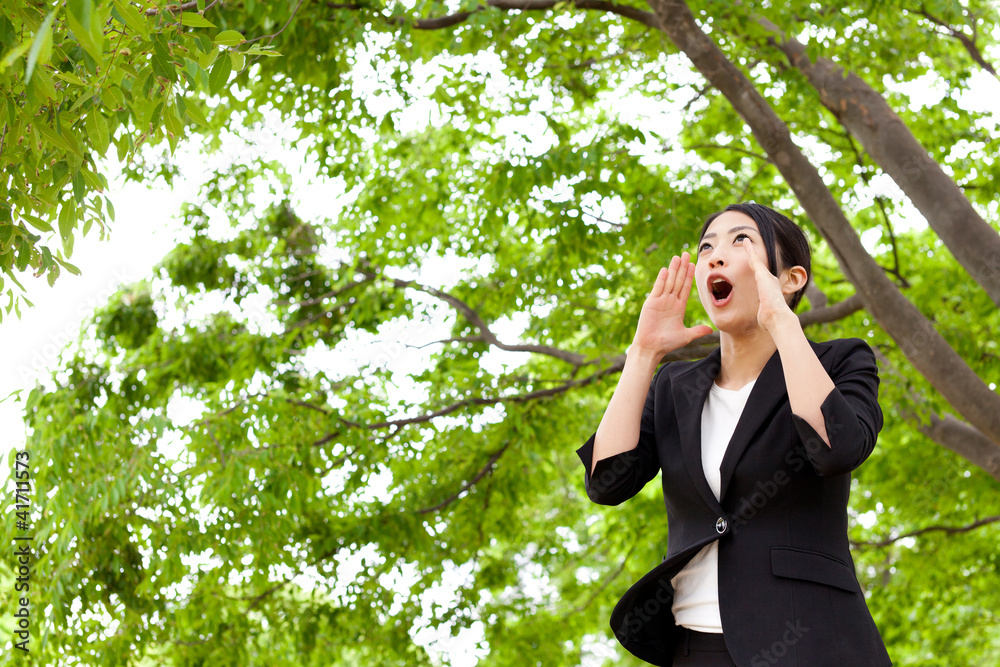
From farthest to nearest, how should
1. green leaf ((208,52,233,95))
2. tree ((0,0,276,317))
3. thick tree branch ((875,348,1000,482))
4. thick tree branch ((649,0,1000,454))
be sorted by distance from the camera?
thick tree branch ((875,348,1000,482)) < thick tree branch ((649,0,1000,454)) < green leaf ((208,52,233,95)) < tree ((0,0,276,317))

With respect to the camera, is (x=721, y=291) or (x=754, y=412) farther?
(x=721, y=291)

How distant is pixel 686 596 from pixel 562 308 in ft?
16.9

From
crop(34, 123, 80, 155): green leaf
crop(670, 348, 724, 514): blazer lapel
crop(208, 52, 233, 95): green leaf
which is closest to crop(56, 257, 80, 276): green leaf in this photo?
crop(34, 123, 80, 155): green leaf

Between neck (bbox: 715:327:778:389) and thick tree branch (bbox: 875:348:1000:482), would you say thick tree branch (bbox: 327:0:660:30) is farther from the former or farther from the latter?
neck (bbox: 715:327:778:389)

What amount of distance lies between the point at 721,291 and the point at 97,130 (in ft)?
4.37

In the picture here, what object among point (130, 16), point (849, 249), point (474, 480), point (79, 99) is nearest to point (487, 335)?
point (474, 480)

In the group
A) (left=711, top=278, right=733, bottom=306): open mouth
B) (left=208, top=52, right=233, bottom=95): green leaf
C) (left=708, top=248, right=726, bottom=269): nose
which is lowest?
(left=711, top=278, right=733, bottom=306): open mouth

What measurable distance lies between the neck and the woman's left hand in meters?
0.12

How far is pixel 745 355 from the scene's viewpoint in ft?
6.00

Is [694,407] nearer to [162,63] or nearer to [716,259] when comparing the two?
[716,259]

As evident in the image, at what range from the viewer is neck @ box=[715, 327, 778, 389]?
1.81m

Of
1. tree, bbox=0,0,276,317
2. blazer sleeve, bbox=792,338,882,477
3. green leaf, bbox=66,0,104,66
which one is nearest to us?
green leaf, bbox=66,0,104,66

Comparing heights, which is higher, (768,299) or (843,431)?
(768,299)

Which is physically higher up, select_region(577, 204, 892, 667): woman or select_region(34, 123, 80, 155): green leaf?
select_region(34, 123, 80, 155): green leaf
